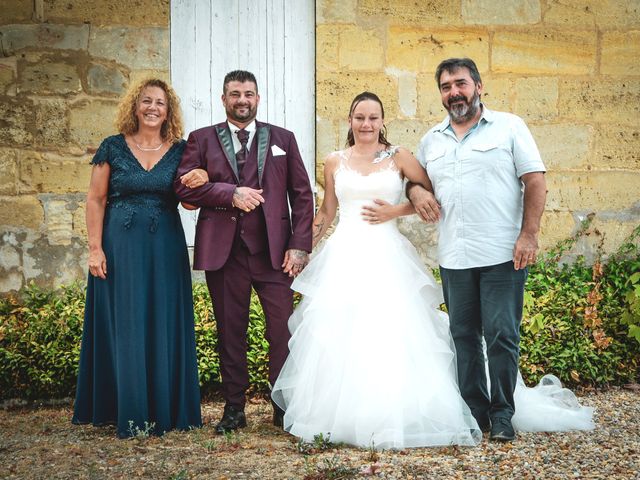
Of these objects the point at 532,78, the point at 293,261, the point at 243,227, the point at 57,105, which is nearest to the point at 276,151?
the point at 243,227

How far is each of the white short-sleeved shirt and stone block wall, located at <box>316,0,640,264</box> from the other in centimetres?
238

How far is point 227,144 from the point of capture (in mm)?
4184

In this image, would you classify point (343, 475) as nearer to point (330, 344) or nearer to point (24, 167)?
point (330, 344)

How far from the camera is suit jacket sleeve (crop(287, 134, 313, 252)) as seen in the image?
166 inches

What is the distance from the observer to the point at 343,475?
10.9ft

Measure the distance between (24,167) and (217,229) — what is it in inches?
112

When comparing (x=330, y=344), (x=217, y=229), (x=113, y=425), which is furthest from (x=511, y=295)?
(x=113, y=425)

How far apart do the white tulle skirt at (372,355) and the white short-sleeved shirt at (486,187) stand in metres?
0.35

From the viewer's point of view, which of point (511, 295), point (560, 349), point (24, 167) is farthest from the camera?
point (24, 167)

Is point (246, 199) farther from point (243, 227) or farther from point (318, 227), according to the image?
point (318, 227)

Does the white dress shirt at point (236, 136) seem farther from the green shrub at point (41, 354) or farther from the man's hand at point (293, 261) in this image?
the green shrub at point (41, 354)

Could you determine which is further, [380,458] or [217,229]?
[217,229]

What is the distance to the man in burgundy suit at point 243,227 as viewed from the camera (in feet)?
13.5

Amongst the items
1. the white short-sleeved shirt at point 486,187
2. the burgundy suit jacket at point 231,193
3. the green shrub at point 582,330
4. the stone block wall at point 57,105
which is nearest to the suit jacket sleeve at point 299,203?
the burgundy suit jacket at point 231,193
